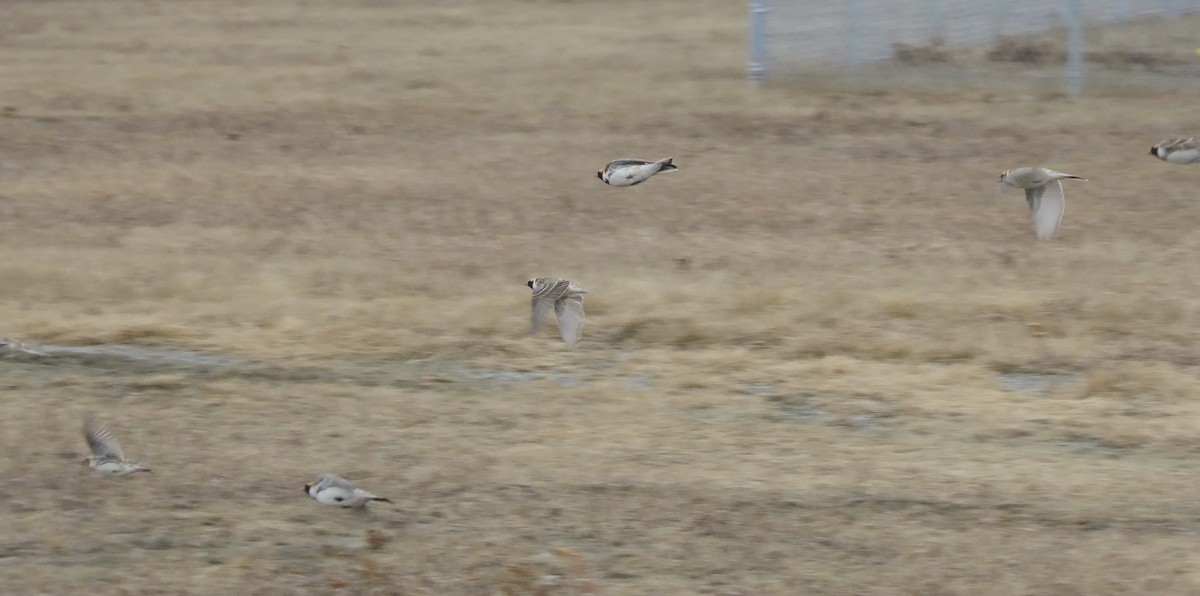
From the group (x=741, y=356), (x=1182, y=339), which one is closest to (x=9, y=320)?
(x=741, y=356)

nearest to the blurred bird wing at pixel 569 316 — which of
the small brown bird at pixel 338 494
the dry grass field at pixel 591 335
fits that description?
the dry grass field at pixel 591 335

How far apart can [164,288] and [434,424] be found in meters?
2.89

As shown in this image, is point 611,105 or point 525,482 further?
point 611,105

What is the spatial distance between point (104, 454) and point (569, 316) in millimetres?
2164

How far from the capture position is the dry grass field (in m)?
5.79

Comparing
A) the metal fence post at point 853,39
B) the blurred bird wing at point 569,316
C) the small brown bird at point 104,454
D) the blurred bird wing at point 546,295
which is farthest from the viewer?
the metal fence post at point 853,39

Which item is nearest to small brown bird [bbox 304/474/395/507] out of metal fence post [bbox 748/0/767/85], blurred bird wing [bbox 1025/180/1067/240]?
blurred bird wing [bbox 1025/180/1067/240]

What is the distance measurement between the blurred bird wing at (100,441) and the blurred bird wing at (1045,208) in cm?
413

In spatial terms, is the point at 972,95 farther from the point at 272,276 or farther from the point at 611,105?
the point at 272,276

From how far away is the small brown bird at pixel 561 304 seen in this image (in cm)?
754

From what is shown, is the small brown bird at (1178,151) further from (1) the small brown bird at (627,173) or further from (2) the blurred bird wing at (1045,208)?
(1) the small brown bird at (627,173)

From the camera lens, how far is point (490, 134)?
1287cm

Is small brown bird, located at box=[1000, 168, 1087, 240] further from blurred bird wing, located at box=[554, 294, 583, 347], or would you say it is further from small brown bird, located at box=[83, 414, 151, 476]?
small brown bird, located at box=[83, 414, 151, 476]

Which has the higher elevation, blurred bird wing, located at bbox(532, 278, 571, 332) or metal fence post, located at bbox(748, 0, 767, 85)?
metal fence post, located at bbox(748, 0, 767, 85)
